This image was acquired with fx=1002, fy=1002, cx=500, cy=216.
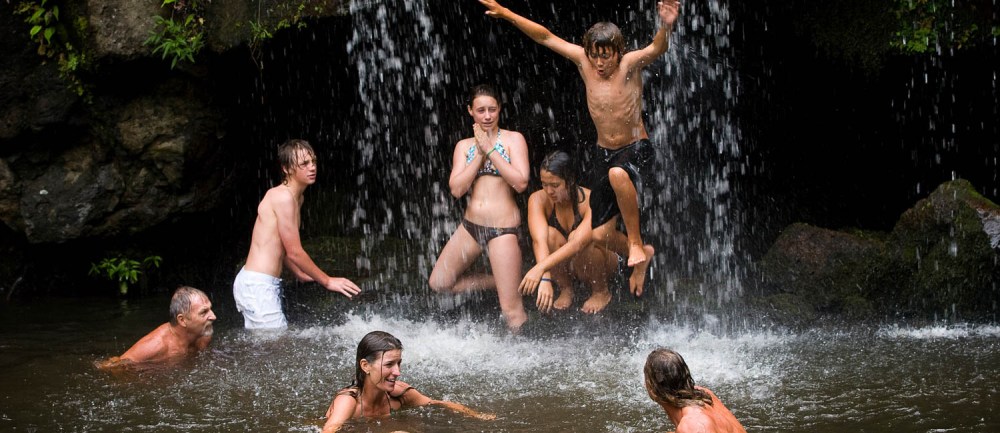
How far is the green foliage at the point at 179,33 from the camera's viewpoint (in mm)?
8102

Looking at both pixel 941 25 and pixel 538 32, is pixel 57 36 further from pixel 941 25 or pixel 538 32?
pixel 941 25

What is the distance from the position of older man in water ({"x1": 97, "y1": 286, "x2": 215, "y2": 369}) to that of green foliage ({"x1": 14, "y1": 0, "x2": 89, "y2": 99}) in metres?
2.79

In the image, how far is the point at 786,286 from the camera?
26.0 ft

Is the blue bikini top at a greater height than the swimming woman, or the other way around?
the blue bikini top

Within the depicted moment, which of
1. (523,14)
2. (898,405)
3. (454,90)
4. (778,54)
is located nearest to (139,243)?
(454,90)

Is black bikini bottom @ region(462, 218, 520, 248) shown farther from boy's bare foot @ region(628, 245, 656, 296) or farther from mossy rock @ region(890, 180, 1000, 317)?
mossy rock @ region(890, 180, 1000, 317)

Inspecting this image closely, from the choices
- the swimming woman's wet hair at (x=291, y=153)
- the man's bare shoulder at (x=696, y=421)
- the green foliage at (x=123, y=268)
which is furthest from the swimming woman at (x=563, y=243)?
the green foliage at (x=123, y=268)

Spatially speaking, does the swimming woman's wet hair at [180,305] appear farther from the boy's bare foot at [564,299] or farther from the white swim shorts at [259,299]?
the boy's bare foot at [564,299]

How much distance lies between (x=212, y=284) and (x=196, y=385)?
147 inches

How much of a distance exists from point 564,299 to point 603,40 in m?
2.01

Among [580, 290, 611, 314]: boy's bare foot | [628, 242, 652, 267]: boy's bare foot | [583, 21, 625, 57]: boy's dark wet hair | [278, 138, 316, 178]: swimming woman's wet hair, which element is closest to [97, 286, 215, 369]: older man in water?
[278, 138, 316, 178]: swimming woman's wet hair

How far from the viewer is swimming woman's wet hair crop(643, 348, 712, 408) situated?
168 inches

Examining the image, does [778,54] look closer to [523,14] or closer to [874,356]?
[523,14]

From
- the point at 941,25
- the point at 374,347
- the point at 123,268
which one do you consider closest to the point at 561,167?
the point at 374,347
